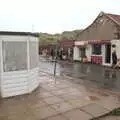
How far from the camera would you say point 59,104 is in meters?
8.15

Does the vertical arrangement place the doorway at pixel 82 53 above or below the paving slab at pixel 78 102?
above

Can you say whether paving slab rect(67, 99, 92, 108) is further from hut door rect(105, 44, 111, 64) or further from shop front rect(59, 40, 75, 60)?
shop front rect(59, 40, 75, 60)

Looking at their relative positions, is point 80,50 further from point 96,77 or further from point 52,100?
point 52,100

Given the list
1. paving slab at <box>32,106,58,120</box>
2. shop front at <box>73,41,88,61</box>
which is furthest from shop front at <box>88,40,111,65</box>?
paving slab at <box>32,106,58,120</box>

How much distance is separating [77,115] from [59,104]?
1.27 m

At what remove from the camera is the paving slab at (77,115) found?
6809 mm

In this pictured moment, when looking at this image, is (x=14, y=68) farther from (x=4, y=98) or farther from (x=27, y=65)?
(x=4, y=98)

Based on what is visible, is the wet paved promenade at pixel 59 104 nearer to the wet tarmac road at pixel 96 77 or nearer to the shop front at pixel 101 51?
the wet tarmac road at pixel 96 77

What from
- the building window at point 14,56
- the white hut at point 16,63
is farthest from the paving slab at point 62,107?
the building window at point 14,56

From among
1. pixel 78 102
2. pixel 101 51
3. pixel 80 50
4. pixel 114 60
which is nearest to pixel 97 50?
pixel 101 51

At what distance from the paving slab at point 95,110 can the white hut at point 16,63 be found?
3.04 metres

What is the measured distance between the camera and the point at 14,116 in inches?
273

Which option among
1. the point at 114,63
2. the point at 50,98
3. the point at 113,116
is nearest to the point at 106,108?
the point at 113,116

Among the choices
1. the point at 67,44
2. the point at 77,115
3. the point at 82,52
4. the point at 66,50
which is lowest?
the point at 77,115
